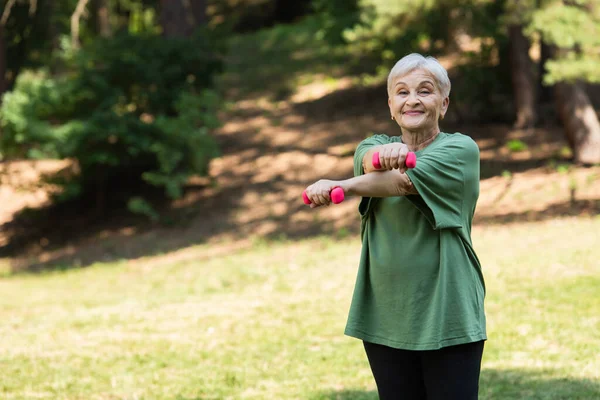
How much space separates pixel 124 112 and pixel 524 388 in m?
12.2

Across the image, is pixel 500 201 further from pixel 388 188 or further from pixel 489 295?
pixel 388 188

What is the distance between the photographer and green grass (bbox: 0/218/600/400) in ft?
18.9

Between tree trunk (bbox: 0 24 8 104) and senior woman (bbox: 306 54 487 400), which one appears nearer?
senior woman (bbox: 306 54 487 400)

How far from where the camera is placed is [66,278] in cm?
1385

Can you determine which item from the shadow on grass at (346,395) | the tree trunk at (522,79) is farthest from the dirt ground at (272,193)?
the shadow on grass at (346,395)

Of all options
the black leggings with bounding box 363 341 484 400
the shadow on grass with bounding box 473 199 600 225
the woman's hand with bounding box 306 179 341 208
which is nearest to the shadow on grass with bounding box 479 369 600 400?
the black leggings with bounding box 363 341 484 400

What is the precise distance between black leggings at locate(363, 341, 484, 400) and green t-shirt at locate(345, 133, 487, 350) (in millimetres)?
65

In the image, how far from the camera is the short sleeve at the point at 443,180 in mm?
2779

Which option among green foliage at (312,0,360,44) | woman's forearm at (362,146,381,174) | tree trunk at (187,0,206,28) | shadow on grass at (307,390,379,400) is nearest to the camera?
woman's forearm at (362,146,381,174)

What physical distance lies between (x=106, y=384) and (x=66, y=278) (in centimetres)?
827

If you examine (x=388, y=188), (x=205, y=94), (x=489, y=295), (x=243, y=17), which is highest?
(x=243, y=17)

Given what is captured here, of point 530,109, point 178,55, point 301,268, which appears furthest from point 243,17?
point 301,268

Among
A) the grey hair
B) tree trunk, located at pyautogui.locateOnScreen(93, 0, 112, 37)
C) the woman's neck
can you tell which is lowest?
the woman's neck

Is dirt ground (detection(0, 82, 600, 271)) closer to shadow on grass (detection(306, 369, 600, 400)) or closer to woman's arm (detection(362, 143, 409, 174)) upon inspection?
shadow on grass (detection(306, 369, 600, 400))
